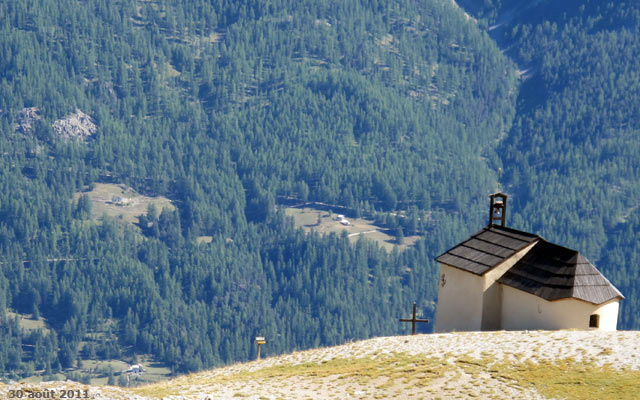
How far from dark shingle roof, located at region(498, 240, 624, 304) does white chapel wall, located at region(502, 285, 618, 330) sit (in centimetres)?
48

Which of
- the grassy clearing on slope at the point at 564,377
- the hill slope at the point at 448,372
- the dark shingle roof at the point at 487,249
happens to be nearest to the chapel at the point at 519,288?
the dark shingle roof at the point at 487,249

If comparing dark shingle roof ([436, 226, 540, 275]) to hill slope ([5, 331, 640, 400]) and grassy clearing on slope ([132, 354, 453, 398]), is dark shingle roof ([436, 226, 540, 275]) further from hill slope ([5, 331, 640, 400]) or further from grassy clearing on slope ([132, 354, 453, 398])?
grassy clearing on slope ([132, 354, 453, 398])

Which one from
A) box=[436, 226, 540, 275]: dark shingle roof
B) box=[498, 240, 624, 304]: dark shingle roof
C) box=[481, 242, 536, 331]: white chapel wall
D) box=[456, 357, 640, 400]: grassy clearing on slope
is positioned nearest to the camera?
box=[456, 357, 640, 400]: grassy clearing on slope

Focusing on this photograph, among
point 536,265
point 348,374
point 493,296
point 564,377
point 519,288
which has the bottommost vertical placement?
point 348,374

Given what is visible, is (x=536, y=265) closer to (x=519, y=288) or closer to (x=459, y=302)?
(x=519, y=288)

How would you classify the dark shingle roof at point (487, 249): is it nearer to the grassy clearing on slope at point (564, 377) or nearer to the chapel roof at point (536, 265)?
the chapel roof at point (536, 265)

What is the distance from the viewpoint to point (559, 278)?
7762 centimetres

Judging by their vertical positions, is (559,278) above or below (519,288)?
above

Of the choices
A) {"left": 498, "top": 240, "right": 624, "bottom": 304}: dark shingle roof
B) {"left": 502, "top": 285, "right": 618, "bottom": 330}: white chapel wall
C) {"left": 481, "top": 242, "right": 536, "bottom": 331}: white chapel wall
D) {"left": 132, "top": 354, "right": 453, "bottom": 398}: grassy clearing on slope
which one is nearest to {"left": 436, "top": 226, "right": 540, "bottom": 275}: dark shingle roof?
{"left": 481, "top": 242, "right": 536, "bottom": 331}: white chapel wall

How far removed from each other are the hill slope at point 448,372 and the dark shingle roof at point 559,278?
5327 millimetres

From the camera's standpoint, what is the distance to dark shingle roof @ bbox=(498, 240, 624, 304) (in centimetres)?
7669

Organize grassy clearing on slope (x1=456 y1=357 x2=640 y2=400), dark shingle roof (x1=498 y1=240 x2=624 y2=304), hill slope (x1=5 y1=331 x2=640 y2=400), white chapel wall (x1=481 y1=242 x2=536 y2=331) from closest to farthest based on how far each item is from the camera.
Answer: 1. grassy clearing on slope (x1=456 y1=357 x2=640 y2=400)
2. hill slope (x1=5 y1=331 x2=640 y2=400)
3. dark shingle roof (x1=498 y1=240 x2=624 y2=304)
4. white chapel wall (x1=481 y1=242 x2=536 y2=331)

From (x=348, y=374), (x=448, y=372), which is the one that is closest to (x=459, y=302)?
(x=448, y=372)

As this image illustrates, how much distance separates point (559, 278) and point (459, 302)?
915 centimetres
